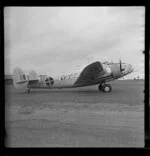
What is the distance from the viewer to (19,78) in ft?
6.34

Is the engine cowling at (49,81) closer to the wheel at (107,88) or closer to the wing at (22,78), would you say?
the wing at (22,78)

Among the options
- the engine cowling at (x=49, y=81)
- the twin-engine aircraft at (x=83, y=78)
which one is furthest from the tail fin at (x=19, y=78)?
the engine cowling at (x=49, y=81)

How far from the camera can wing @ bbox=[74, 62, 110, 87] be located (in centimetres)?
200

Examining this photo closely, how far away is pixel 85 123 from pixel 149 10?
122 centimetres

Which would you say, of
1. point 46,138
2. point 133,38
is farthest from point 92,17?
point 46,138

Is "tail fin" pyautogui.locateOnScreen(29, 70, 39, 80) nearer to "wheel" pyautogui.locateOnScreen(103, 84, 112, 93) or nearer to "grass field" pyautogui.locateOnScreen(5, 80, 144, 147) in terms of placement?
"grass field" pyautogui.locateOnScreen(5, 80, 144, 147)

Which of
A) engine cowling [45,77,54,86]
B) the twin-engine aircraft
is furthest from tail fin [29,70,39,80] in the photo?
engine cowling [45,77,54,86]

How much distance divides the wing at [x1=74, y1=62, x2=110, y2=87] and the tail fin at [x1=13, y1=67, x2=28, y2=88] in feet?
1.76

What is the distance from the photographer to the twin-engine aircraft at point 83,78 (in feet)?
6.38

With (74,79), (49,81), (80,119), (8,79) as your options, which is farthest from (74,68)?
(8,79)

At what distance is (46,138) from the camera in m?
1.95

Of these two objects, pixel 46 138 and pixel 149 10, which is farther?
pixel 46 138
